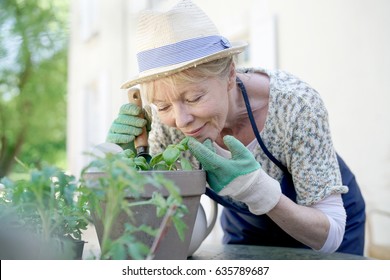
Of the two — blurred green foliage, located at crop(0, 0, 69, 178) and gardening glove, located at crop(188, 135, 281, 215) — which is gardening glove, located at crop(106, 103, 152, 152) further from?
blurred green foliage, located at crop(0, 0, 69, 178)

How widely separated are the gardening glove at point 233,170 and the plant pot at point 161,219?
8cm

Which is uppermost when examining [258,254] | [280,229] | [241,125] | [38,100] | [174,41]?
[174,41]

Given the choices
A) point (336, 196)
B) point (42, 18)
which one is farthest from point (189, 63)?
point (42, 18)

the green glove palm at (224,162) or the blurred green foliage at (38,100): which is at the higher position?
the green glove palm at (224,162)

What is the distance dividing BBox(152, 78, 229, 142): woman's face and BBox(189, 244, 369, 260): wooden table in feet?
0.99

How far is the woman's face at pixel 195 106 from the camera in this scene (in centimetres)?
127

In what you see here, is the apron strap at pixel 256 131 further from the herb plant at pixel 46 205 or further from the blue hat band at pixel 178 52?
the herb plant at pixel 46 205

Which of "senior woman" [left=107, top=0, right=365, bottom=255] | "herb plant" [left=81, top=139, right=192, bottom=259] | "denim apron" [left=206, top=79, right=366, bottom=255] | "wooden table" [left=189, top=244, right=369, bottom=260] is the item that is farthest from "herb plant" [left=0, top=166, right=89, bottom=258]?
"denim apron" [left=206, top=79, right=366, bottom=255]

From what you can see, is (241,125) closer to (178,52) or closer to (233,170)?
(178,52)

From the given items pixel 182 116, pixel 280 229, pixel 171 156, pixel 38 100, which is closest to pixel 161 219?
pixel 171 156

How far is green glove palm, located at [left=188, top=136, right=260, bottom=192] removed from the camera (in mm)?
1017

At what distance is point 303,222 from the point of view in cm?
133

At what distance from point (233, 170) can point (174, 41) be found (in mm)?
358

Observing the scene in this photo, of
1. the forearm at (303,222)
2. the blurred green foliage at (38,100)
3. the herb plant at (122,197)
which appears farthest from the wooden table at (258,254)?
the blurred green foliage at (38,100)
